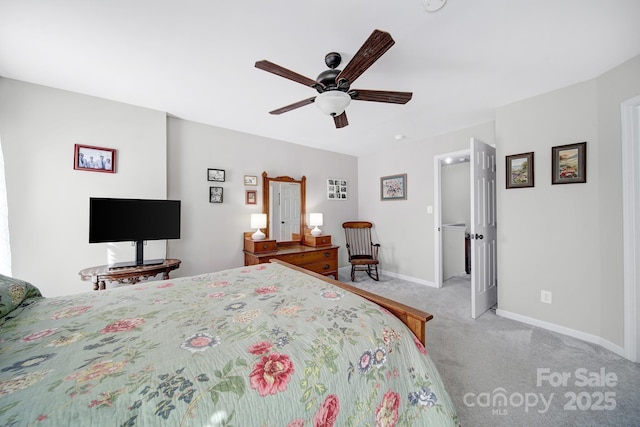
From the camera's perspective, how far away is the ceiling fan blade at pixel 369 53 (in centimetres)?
125

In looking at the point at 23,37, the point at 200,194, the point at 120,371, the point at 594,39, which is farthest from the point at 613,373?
the point at 23,37

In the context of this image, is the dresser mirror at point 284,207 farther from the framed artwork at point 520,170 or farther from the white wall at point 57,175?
the framed artwork at point 520,170

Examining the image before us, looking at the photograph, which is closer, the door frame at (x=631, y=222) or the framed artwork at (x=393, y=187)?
the door frame at (x=631, y=222)

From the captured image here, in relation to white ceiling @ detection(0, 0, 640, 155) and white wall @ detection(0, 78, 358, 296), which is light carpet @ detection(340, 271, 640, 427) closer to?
white ceiling @ detection(0, 0, 640, 155)

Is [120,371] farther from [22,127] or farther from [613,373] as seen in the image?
[613,373]

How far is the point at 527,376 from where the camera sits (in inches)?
67.4

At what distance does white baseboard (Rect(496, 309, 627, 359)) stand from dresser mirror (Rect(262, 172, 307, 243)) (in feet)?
9.76

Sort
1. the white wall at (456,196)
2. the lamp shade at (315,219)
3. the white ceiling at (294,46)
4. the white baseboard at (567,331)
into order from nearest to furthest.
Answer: the white ceiling at (294,46) → the white baseboard at (567,331) → the lamp shade at (315,219) → the white wall at (456,196)

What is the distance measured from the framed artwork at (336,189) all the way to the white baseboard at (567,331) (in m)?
2.98

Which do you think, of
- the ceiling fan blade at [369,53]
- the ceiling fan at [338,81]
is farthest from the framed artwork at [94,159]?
the ceiling fan blade at [369,53]

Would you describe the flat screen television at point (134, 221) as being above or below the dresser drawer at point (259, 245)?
above

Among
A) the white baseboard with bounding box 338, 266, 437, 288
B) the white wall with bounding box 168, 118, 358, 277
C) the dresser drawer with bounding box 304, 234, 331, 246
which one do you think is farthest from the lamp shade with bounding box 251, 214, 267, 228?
the white baseboard with bounding box 338, 266, 437, 288

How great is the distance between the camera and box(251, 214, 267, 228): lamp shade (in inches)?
133

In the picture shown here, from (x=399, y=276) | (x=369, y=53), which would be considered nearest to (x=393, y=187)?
(x=399, y=276)
